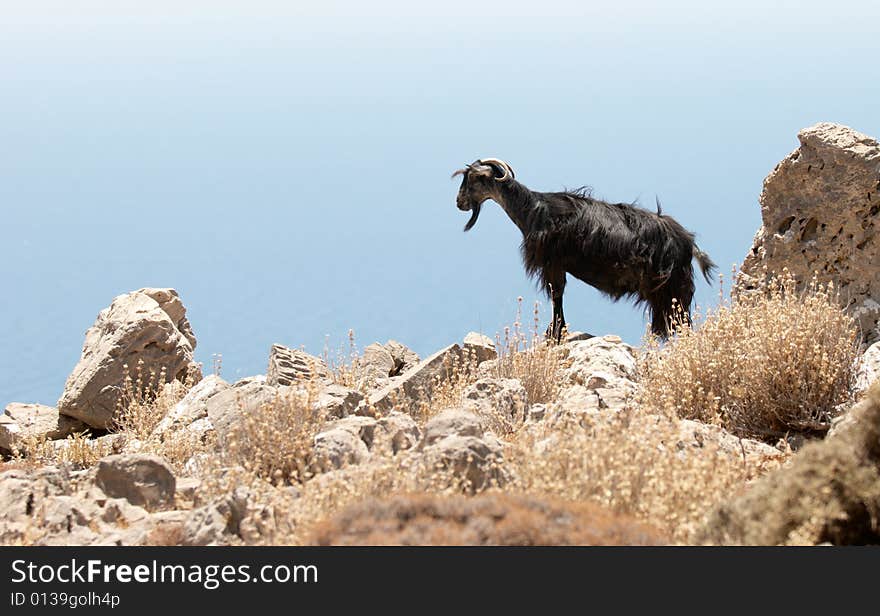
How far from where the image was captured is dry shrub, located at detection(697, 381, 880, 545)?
439 centimetres

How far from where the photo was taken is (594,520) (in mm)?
4543

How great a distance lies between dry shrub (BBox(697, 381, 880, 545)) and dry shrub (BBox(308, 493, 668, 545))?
0.33m

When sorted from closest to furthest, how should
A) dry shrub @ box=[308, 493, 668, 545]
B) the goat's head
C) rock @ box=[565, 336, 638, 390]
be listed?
dry shrub @ box=[308, 493, 668, 545] → rock @ box=[565, 336, 638, 390] → the goat's head

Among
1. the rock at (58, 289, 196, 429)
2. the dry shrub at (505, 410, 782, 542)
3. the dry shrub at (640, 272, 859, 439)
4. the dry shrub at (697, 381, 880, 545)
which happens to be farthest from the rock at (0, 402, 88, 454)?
the dry shrub at (697, 381, 880, 545)

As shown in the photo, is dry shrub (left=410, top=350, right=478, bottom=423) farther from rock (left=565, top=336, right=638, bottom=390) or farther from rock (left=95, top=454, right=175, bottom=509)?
rock (left=95, top=454, right=175, bottom=509)

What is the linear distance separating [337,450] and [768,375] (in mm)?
2956

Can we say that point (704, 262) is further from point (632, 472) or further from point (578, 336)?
point (632, 472)

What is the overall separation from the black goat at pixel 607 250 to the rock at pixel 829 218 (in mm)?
1315

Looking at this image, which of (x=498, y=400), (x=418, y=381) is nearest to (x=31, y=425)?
(x=418, y=381)
